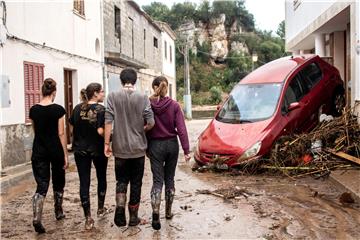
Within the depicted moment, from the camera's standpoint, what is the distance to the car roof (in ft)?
33.8

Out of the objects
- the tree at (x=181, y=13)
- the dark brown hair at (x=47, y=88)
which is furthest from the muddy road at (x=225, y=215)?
the tree at (x=181, y=13)

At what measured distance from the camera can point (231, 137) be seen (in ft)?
29.7

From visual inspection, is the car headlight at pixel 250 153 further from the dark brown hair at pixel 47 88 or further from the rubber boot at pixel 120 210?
the dark brown hair at pixel 47 88

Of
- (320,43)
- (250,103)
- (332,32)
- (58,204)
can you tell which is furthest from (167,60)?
(58,204)

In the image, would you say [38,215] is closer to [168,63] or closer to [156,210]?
[156,210]

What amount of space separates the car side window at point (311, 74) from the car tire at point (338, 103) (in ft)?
2.23

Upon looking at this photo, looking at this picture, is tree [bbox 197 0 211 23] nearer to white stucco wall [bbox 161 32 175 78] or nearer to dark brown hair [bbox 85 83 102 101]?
white stucco wall [bbox 161 32 175 78]

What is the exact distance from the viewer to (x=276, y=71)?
1056cm

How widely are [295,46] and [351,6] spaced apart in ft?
32.4

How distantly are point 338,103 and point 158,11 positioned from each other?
53.5m

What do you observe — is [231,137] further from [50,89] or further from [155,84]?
[50,89]

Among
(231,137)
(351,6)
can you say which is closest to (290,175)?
(231,137)

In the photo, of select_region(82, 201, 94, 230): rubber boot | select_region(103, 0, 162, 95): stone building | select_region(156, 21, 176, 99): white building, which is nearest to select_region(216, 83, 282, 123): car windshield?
select_region(82, 201, 94, 230): rubber boot

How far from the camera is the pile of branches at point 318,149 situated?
28.3ft
